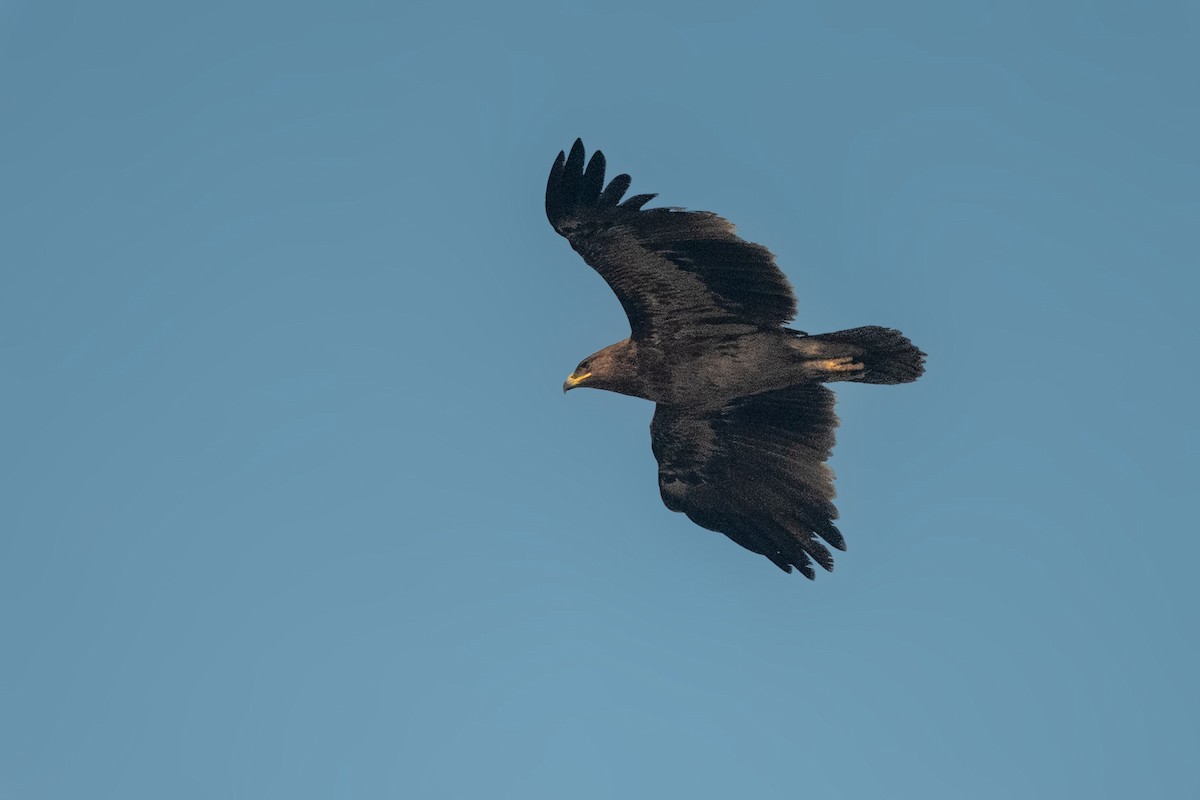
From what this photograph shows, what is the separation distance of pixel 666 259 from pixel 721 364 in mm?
1306

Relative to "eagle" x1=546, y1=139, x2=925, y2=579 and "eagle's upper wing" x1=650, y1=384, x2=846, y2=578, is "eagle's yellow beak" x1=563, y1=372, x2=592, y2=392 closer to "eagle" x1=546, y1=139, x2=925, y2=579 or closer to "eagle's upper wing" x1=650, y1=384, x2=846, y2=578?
"eagle" x1=546, y1=139, x2=925, y2=579

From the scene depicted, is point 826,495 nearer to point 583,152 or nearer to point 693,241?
point 693,241

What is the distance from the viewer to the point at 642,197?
43.0 ft

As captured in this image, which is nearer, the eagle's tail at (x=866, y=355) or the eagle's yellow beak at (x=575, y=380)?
the eagle's tail at (x=866, y=355)

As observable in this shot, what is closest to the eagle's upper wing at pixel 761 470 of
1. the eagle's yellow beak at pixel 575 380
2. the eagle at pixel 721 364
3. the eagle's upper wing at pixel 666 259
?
the eagle at pixel 721 364

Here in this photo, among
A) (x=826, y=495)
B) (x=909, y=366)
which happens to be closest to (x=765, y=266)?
(x=909, y=366)

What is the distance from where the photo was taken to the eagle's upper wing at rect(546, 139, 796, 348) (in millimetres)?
13258

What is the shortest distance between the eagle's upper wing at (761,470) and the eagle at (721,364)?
0.04 feet

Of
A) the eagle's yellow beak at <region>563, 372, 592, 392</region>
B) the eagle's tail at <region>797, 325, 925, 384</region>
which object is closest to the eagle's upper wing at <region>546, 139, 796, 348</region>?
the eagle's tail at <region>797, 325, 925, 384</region>

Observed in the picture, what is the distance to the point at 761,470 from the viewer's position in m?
15.2

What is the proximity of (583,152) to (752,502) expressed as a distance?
418cm

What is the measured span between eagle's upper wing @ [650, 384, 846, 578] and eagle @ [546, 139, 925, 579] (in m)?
0.01

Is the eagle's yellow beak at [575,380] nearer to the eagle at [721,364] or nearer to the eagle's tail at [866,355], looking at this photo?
the eagle at [721,364]

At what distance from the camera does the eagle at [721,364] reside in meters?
13.4
